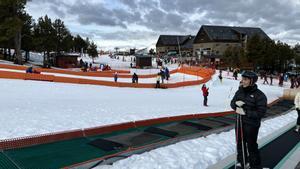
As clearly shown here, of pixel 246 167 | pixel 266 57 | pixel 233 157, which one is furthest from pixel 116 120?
pixel 266 57

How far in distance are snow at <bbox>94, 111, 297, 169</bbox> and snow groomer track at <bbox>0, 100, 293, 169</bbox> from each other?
0.81 feet

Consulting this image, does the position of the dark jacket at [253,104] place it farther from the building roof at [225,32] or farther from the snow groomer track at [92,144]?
the building roof at [225,32]

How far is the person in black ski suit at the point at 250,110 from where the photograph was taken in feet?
17.2

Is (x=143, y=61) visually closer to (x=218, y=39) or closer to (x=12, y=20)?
(x=218, y=39)

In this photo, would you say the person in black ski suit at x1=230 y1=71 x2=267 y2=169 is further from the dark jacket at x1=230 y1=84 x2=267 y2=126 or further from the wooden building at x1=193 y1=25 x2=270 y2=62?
the wooden building at x1=193 y1=25 x2=270 y2=62

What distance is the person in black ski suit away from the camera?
5242mm

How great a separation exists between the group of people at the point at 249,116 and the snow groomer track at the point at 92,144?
241cm

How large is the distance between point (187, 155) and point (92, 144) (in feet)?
7.67

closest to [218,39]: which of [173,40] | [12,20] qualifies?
[173,40]

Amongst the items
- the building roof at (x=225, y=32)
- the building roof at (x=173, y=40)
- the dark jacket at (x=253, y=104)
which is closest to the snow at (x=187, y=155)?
the dark jacket at (x=253, y=104)

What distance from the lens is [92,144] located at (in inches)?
289

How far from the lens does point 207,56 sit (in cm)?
8162

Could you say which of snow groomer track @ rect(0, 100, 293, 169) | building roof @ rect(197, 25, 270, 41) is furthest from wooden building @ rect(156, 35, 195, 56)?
snow groomer track @ rect(0, 100, 293, 169)

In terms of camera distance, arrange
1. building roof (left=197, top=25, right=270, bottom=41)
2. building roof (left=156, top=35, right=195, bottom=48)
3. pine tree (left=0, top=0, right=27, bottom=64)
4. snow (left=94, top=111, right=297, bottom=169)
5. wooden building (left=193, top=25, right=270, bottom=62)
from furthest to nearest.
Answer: building roof (left=156, top=35, right=195, bottom=48), building roof (left=197, top=25, right=270, bottom=41), wooden building (left=193, top=25, right=270, bottom=62), pine tree (left=0, top=0, right=27, bottom=64), snow (left=94, top=111, right=297, bottom=169)
